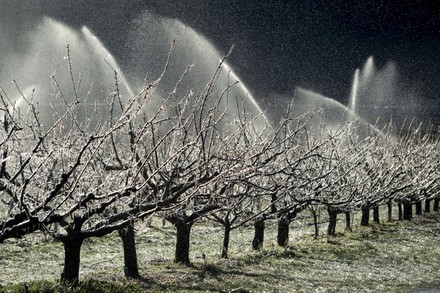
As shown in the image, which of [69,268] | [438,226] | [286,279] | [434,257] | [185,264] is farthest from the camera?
[438,226]

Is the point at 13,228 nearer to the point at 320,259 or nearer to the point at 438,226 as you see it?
the point at 320,259

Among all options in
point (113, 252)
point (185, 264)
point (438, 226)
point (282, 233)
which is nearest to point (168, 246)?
point (113, 252)

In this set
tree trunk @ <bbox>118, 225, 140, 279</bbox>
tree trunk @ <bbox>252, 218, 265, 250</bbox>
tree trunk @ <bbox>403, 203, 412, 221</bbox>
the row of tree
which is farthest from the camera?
tree trunk @ <bbox>403, 203, 412, 221</bbox>

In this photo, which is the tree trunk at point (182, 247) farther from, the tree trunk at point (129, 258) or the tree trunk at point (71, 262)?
the tree trunk at point (71, 262)

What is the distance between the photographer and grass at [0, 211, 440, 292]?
23719mm

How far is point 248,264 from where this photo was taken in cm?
2994

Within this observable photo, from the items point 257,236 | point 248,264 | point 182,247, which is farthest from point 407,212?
point 182,247

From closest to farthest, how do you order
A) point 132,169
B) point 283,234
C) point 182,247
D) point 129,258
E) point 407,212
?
point 132,169 → point 129,258 → point 182,247 → point 283,234 → point 407,212

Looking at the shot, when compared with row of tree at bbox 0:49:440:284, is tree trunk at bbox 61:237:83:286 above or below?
below

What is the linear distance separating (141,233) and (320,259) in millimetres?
19569

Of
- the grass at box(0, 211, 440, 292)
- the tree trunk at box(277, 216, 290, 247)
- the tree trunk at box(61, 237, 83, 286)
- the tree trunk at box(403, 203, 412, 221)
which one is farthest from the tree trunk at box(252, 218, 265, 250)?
the tree trunk at box(403, 203, 412, 221)

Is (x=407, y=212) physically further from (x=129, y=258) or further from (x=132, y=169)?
(x=132, y=169)

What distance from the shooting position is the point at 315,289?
24234mm

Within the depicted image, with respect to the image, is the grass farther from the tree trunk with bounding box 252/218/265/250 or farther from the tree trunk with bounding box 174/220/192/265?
the tree trunk with bounding box 252/218/265/250
